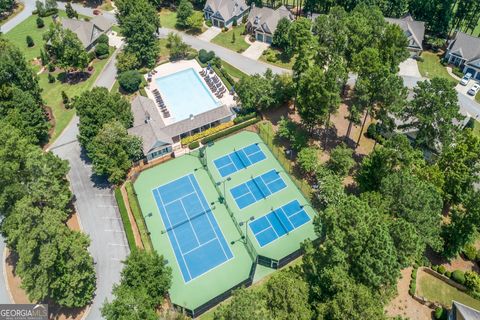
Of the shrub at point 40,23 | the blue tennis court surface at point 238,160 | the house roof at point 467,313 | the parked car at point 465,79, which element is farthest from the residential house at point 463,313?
the shrub at point 40,23

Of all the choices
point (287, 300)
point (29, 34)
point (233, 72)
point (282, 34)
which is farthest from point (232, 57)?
point (287, 300)

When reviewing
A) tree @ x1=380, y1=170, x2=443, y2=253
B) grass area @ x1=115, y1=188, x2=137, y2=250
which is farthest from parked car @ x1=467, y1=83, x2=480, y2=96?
grass area @ x1=115, y1=188, x2=137, y2=250

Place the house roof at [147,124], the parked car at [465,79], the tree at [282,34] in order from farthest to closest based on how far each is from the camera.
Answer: the tree at [282,34] < the parked car at [465,79] < the house roof at [147,124]

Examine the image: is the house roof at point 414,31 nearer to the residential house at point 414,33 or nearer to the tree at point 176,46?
the residential house at point 414,33

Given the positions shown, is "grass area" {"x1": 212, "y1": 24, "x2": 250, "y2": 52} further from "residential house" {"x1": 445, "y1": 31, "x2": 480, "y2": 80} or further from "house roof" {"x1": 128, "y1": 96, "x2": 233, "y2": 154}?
"residential house" {"x1": 445, "y1": 31, "x2": 480, "y2": 80}

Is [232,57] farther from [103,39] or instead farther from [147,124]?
[147,124]

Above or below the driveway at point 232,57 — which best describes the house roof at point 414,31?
above
